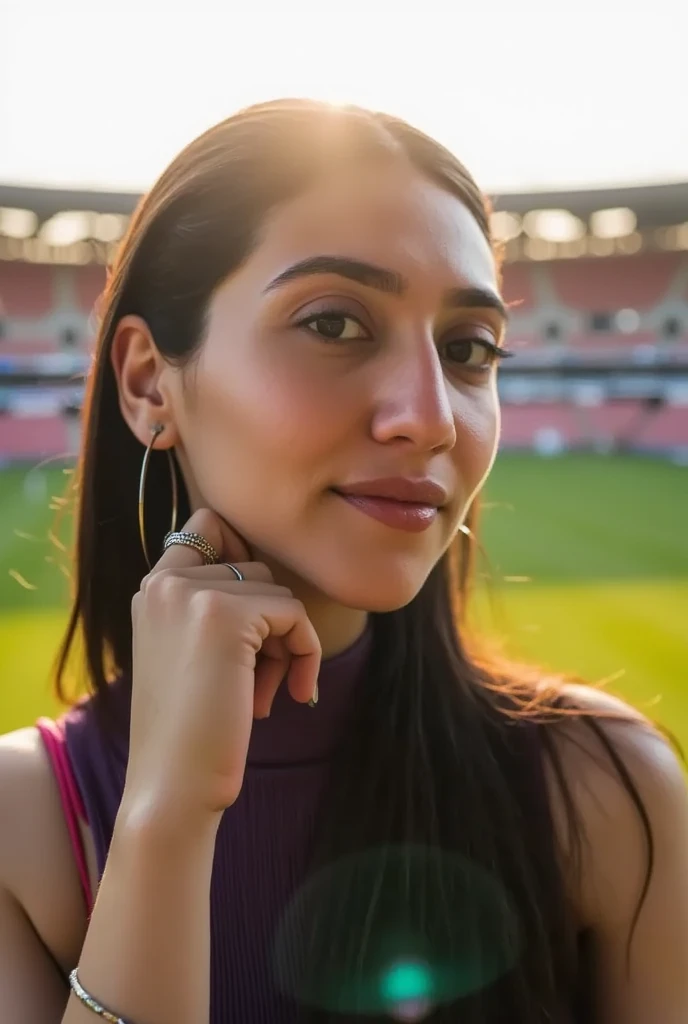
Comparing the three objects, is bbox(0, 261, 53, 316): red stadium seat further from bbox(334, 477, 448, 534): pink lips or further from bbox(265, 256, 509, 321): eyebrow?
bbox(334, 477, 448, 534): pink lips

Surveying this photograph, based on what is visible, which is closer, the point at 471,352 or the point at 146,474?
the point at 471,352

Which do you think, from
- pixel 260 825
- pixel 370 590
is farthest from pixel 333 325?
pixel 260 825

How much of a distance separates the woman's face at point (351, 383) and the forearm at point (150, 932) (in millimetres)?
385

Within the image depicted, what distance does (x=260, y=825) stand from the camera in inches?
50.6

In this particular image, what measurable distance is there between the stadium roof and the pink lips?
22741 mm

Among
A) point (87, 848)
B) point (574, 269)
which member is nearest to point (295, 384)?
point (87, 848)

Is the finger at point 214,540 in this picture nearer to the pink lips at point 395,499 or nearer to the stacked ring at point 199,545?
the stacked ring at point 199,545

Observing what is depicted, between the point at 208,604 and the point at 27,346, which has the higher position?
the point at 208,604

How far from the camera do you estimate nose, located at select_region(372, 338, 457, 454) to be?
1059 millimetres

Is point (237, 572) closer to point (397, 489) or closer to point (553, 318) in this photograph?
point (397, 489)

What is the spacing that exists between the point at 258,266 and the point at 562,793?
0.97 meters

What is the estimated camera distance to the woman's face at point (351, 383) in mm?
1081

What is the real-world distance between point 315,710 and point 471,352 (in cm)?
63

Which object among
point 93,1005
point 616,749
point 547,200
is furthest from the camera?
point 547,200
